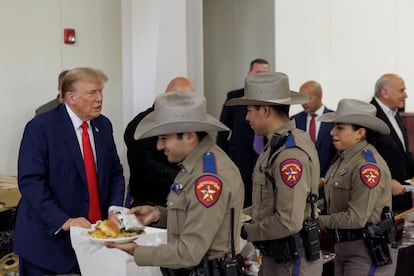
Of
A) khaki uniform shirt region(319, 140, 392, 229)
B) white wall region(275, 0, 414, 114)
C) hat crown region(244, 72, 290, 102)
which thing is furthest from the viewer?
white wall region(275, 0, 414, 114)

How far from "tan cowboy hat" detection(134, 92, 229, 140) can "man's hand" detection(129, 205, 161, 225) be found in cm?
48

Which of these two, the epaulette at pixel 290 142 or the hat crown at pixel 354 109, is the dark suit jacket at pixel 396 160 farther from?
the epaulette at pixel 290 142

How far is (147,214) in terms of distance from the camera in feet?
9.26

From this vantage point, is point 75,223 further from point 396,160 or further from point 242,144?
point 396,160

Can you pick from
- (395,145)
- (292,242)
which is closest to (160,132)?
(292,242)

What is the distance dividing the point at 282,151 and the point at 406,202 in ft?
8.26

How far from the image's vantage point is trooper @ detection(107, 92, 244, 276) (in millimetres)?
2275

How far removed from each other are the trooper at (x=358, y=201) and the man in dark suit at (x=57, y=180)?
122cm

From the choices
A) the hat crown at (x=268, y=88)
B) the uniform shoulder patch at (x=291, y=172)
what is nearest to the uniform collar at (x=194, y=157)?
the uniform shoulder patch at (x=291, y=172)

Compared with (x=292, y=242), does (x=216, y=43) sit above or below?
above

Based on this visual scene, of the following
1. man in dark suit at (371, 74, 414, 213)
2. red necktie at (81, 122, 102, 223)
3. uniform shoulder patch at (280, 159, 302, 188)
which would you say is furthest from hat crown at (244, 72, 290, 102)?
man in dark suit at (371, 74, 414, 213)

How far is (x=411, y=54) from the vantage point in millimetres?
6887

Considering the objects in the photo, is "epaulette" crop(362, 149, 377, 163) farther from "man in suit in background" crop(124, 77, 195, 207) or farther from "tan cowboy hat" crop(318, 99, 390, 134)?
"man in suit in background" crop(124, 77, 195, 207)

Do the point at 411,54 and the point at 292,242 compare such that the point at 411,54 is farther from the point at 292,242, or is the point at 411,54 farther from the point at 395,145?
the point at 292,242
